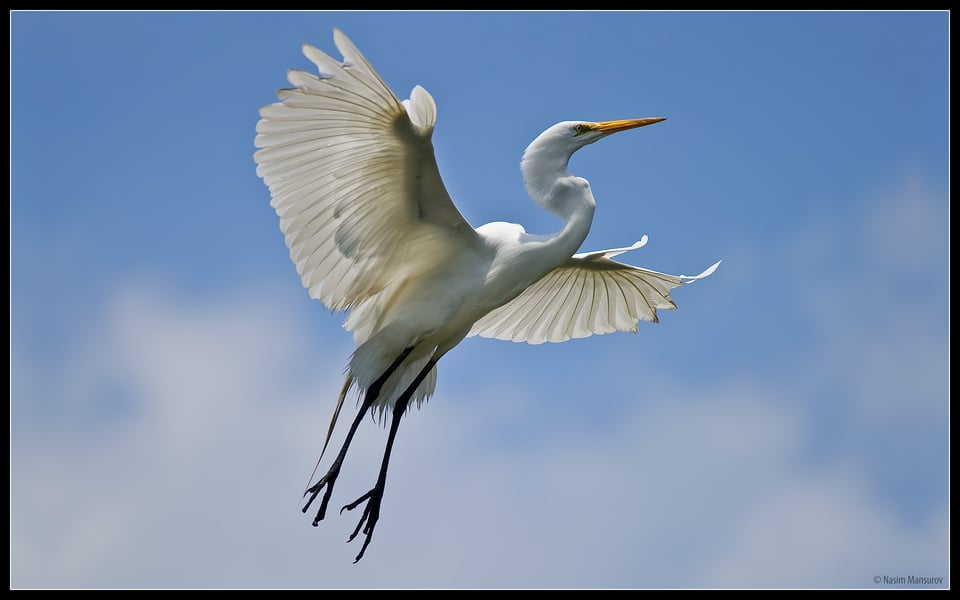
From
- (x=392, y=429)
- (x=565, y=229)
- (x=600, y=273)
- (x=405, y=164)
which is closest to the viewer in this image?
(x=405, y=164)

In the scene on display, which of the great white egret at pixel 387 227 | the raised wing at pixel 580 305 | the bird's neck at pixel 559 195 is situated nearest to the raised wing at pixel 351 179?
the great white egret at pixel 387 227

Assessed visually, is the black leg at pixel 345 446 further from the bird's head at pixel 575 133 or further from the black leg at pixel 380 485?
the bird's head at pixel 575 133

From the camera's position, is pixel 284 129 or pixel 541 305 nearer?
pixel 284 129

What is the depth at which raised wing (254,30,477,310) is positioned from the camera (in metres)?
6.86

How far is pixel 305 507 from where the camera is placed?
769 centimetres

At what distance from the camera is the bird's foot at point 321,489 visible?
25.2ft

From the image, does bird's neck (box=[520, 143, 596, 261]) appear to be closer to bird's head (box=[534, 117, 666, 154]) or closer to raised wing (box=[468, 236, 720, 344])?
bird's head (box=[534, 117, 666, 154])

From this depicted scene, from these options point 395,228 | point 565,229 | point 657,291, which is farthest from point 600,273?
point 395,228

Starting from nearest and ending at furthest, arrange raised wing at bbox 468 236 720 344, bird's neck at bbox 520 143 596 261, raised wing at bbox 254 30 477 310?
raised wing at bbox 254 30 477 310 < bird's neck at bbox 520 143 596 261 < raised wing at bbox 468 236 720 344

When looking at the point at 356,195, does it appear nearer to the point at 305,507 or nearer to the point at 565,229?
the point at 565,229

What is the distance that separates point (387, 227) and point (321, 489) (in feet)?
5.83

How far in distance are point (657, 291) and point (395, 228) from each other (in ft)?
8.92

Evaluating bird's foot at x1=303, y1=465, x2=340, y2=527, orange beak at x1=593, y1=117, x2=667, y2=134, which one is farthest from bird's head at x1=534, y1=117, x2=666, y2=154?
bird's foot at x1=303, y1=465, x2=340, y2=527

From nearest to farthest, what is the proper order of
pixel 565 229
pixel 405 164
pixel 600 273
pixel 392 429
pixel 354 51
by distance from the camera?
1. pixel 354 51
2. pixel 405 164
3. pixel 565 229
4. pixel 392 429
5. pixel 600 273
